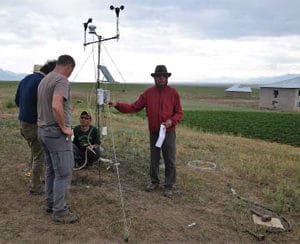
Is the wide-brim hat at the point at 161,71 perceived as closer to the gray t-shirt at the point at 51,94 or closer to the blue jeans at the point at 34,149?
the gray t-shirt at the point at 51,94

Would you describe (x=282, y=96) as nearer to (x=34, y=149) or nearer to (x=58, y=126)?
(x=34, y=149)

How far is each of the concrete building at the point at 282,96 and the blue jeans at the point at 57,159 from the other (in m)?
40.6

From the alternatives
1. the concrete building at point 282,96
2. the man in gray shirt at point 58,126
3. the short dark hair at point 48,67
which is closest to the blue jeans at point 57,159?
the man in gray shirt at point 58,126

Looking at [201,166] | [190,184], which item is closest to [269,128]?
[201,166]

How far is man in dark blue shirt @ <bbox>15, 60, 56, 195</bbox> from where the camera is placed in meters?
4.71

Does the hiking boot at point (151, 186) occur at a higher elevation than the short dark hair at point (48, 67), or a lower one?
lower

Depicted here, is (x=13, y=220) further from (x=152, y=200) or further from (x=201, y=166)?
(x=201, y=166)

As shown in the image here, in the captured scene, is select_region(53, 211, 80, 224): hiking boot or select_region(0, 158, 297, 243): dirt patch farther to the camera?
select_region(53, 211, 80, 224): hiking boot

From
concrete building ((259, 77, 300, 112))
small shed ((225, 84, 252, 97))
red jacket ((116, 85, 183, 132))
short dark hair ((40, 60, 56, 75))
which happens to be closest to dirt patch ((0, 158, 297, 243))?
red jacket ((116, 85, 183, 132))

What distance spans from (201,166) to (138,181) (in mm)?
1864

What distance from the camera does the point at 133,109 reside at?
571 cm

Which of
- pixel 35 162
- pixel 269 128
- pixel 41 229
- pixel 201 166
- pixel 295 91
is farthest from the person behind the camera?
pixel 295 91

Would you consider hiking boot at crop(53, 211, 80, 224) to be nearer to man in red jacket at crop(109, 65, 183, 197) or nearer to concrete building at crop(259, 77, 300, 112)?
man in red jacket at crop(109, 65, 183, 197)

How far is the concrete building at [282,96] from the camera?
41.2 metres
